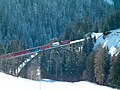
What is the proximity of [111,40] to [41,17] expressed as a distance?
258 feet

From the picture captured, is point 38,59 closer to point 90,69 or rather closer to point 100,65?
point 90,69

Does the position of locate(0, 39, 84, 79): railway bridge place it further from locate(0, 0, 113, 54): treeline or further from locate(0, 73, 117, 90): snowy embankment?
locate(0, 73, 117, 90): snowy embankment

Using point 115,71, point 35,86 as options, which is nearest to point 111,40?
point 115,71

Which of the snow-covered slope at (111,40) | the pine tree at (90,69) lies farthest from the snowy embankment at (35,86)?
the snow-covered slope at (111,40)

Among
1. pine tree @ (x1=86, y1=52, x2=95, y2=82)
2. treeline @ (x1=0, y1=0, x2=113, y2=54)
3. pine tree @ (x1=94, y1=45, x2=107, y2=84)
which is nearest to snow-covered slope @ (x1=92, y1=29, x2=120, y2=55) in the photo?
pine tree @ (x1=86, y1=52, x2=95, y2=82)

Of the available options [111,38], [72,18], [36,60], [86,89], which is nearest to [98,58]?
[36,60]

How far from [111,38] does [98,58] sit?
26.8m

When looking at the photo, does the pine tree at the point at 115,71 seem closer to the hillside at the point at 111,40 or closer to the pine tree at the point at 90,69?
the pine tree at the point at 90,69

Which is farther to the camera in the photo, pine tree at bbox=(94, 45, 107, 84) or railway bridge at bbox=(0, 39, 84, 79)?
railway bridge at bbox=(0, 39, 84, 79)

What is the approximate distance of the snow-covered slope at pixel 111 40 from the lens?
10393cm

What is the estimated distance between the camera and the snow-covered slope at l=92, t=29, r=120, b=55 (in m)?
104

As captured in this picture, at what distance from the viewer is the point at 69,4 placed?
19800 centimetres

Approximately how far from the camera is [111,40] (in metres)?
109

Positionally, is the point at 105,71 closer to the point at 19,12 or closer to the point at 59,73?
the point at 59,73
